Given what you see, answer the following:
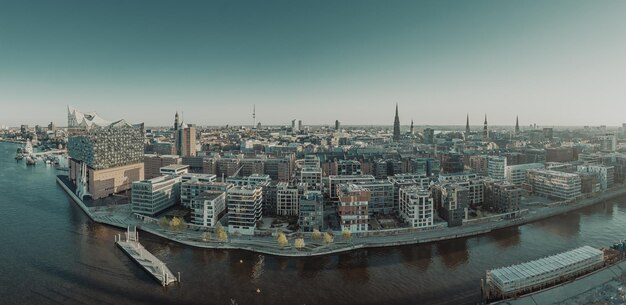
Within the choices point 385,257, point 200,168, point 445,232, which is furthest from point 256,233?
point 200,168

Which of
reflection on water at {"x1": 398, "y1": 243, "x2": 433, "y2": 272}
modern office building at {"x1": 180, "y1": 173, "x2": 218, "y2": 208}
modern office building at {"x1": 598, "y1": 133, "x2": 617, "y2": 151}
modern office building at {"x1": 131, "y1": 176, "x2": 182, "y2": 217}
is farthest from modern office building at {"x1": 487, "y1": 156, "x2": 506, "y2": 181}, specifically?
modern office building at {"x1": 131, "y1": 176, "x2": 182, "y2": 217}

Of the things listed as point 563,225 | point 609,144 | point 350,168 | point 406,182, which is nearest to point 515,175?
point 563,225

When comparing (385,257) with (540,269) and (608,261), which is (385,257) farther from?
(608,261)

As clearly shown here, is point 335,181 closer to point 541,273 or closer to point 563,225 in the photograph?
point 563,225

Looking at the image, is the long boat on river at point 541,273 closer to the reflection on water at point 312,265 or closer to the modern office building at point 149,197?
the reflection on water at point 312,265

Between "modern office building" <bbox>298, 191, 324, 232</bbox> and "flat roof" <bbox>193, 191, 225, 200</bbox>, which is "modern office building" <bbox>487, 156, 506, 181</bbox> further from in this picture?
"flat roof" <bbox>193, 191, 225, 200</bbox>

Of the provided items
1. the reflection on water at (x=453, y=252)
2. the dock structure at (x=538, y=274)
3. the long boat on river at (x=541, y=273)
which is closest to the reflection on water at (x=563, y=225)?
the reflection on water at (x=453, y=252)
